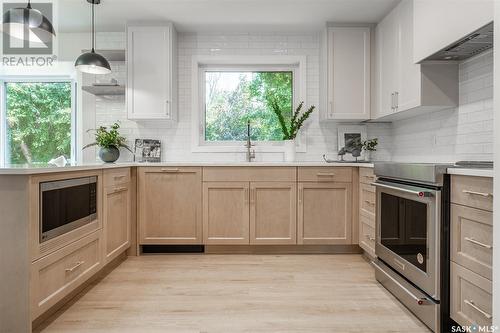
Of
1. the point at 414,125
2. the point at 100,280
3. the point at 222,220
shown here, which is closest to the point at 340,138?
the point at 414,125

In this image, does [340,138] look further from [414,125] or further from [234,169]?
[234,169]

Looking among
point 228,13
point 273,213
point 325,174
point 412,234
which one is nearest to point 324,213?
point 325,174

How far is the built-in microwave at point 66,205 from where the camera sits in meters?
1.88

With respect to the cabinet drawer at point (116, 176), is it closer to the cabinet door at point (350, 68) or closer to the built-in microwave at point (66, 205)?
the built-in microwave at point (66, 205)

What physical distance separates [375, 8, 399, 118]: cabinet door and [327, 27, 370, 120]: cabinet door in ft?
0.44

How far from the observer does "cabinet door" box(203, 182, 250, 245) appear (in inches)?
135

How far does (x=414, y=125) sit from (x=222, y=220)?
210cm

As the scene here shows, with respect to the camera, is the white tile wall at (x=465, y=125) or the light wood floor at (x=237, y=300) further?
the white tile wall at (x=465, y=125)

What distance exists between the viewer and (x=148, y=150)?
396 cm

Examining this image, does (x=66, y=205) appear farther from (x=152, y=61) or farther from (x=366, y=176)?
(x=366, y=176)

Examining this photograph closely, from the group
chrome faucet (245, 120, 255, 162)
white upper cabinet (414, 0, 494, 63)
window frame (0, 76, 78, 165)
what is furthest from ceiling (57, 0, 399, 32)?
chrome faucet (245, 120, 255, 162)

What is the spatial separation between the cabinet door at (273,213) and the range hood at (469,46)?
165 centimetres

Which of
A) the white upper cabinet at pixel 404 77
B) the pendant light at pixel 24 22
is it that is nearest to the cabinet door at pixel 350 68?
the white upper cabinet at pixel 404 77

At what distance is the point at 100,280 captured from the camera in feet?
8.94
